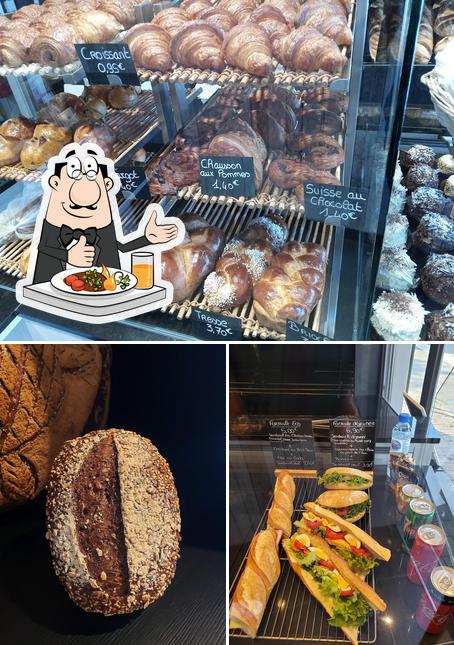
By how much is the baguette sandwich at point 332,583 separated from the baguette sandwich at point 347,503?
0.11 metres

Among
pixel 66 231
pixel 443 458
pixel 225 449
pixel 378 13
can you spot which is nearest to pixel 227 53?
pixel 378 13

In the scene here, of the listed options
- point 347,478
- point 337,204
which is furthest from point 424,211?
point 347,478

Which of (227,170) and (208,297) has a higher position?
(227,170)

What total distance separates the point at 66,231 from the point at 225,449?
28.5 inches

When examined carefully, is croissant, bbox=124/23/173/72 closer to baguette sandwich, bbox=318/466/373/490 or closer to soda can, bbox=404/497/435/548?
baguette sandwich, bbox=318/466/373/490

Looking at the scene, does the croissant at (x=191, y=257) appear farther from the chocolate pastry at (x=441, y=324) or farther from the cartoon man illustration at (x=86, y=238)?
the chocolate pastry at (x=441, y=324)

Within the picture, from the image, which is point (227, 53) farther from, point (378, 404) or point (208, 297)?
point (378, 404)

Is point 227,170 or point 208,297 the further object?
point 208,297

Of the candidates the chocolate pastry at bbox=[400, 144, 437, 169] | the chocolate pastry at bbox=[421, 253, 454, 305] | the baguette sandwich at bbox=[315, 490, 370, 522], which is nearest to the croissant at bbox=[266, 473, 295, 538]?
the baguette sandwich at bbox=[315, 490, 370, 522]

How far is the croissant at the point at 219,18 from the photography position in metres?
1.55

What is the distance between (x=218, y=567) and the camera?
1238 mm

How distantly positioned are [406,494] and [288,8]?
4.95 feet

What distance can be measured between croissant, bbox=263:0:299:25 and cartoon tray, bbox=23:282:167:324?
905mm

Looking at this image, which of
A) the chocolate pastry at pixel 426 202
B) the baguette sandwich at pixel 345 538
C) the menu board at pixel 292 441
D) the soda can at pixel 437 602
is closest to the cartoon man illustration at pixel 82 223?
the menu board at pixel 292 441
